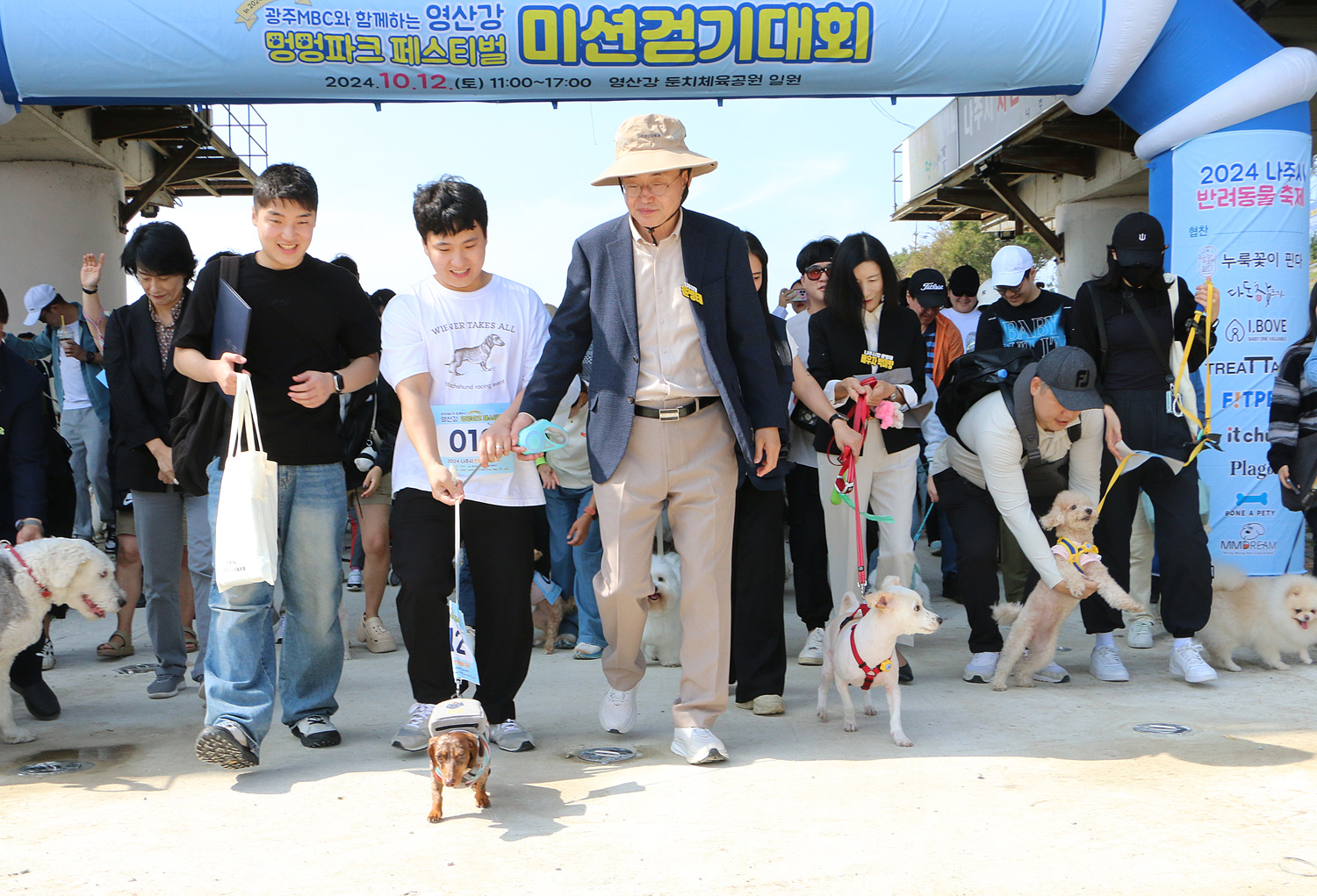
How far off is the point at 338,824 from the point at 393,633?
9.99 feet

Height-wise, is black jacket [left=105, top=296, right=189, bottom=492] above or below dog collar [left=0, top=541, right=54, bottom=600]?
above

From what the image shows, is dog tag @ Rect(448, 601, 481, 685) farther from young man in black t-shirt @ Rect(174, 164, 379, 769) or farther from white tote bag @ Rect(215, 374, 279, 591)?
young man in black t-shirt @ Rect(174, 164, 379, 769)

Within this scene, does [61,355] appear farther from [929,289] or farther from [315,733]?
[929,289]

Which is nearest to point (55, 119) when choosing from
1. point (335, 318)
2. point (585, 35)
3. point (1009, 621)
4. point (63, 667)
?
point (585, 35)

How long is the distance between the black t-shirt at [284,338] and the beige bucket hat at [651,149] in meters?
1.02

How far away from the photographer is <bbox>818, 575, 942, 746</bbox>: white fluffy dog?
136 inches

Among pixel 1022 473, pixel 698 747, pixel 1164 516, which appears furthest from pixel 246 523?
pixel 1164 516

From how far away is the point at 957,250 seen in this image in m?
32.2

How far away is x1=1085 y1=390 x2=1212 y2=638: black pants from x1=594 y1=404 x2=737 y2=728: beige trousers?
2.01 meters

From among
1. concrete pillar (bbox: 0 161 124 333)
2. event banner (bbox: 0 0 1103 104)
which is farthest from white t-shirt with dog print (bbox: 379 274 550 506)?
concrete pillar (bbox: 0 161 124 333)

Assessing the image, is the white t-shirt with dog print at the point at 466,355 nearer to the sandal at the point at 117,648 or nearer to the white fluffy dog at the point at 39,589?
the white fluffy dog at the point at 39,589

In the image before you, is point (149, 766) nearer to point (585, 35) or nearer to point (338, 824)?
point (338, 824)

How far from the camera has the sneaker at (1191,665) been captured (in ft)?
13.5

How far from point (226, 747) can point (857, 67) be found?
5.39 m
